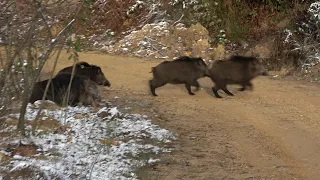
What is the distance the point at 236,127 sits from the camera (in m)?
8.27

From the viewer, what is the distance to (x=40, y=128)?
289 inches

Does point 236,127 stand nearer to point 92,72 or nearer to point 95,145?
point 95,145

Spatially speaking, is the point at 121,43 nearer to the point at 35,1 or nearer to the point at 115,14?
the point at 115,14

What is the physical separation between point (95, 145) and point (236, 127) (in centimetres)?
245

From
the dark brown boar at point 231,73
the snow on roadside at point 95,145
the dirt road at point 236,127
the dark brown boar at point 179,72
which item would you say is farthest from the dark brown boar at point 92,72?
the snow on roadside at point 95,145

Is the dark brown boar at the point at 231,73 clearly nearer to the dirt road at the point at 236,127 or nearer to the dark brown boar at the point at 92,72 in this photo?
the dirt road at the point at 236,127

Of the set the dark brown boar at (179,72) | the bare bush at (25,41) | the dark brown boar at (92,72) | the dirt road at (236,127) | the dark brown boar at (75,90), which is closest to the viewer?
the bare bush at (25,41)

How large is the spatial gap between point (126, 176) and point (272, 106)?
4.48 m

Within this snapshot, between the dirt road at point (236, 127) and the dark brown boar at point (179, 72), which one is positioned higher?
the dark brown boar at point (179, 72)

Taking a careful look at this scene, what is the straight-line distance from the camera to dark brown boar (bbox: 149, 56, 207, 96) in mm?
10648

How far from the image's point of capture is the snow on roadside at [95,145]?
5961 mm

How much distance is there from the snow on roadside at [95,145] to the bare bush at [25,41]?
66 cm

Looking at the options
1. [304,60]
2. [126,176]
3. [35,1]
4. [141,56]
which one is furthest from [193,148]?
[141,56]

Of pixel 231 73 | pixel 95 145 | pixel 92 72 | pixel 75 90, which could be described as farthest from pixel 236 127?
pixel 92 72
